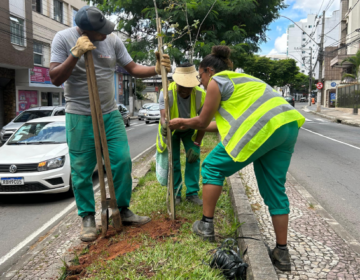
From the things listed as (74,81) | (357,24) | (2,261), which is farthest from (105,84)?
(357,24)

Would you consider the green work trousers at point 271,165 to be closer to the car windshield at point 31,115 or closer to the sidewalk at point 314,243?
the sidewalk at point 314,243

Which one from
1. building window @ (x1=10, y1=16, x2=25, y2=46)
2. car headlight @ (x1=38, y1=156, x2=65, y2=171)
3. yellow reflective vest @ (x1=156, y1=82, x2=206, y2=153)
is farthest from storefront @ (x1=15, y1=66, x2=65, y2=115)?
yellow reflective vest @ (x1=156, y1=82, x2=206, y2=153)

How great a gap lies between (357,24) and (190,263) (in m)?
43.2

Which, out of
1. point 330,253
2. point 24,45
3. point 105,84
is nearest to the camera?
point 330,253

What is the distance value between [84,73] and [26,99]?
71.6ft

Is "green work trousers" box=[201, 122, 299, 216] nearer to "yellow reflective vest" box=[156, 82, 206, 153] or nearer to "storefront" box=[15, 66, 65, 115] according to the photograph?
"yellow reflective vest" box=[156, 82, 206, 153]

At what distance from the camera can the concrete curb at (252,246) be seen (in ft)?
8.20

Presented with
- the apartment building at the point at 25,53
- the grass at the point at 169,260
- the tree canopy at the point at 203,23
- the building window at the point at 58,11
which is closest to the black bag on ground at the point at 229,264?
the grass at the point at 169,260

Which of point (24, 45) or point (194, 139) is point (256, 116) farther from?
point (24, 45)

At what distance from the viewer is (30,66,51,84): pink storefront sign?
22745 mm

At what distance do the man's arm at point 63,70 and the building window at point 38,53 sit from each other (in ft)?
75.1

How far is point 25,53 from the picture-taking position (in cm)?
2120

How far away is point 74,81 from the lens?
135 inches

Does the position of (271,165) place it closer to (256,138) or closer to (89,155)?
(256,138)
